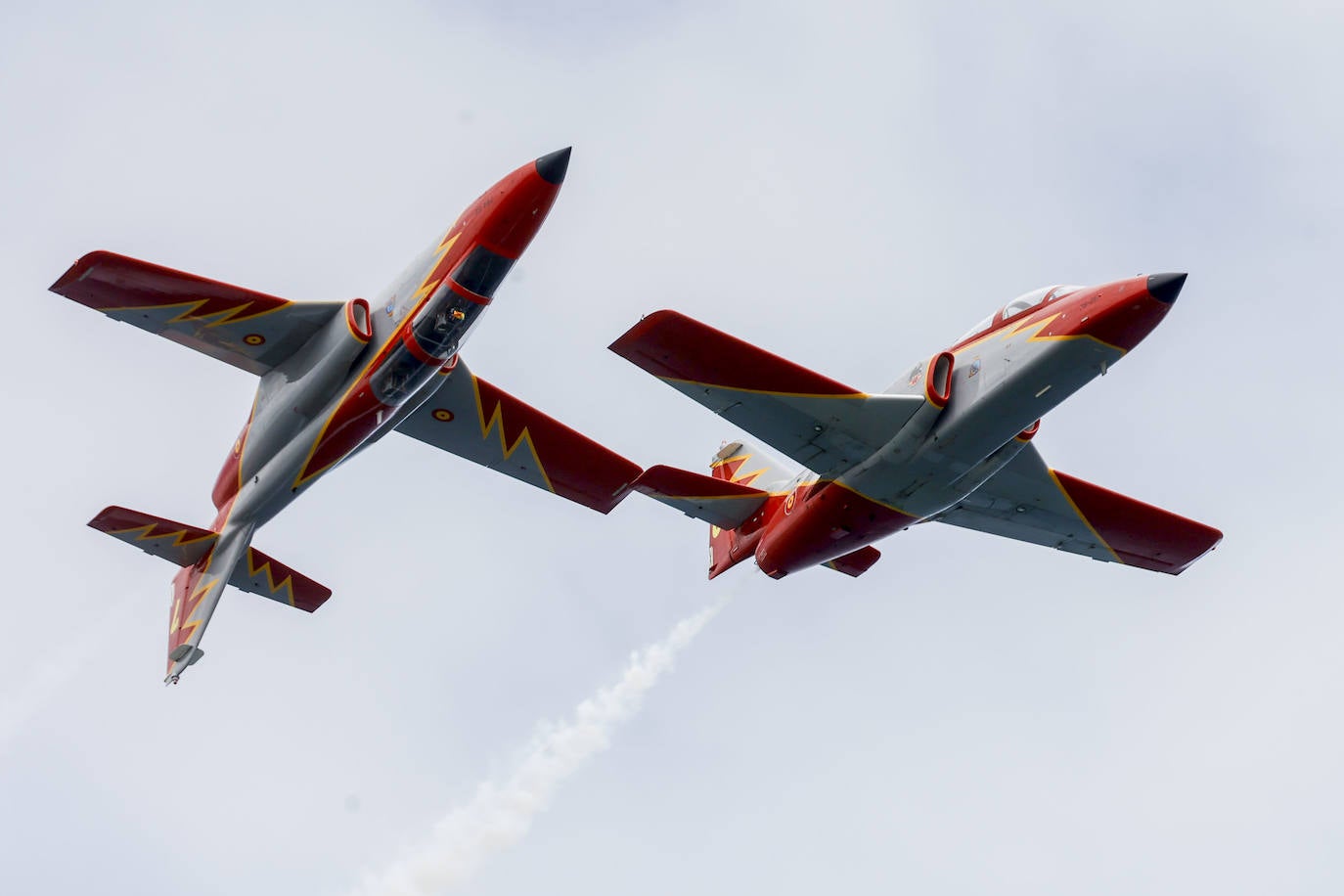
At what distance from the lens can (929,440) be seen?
35.3 meters

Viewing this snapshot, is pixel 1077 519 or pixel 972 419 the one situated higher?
pixel 972 419

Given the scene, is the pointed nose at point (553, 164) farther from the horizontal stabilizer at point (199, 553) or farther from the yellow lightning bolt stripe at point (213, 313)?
the horizontal stabilizer at point (199, 553)

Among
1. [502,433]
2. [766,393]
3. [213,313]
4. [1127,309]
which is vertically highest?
[1127,309]

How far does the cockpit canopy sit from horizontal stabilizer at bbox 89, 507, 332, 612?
1628 cm

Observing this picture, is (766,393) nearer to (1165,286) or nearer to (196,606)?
(1165,286)

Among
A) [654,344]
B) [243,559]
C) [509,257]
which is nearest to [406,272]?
[509,257]

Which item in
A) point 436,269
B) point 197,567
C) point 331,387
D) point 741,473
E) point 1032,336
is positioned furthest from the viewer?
point 741,473

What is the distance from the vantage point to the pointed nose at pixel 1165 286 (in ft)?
107

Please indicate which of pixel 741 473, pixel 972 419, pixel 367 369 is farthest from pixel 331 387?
pixel 972 419

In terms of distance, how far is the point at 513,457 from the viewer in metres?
41.2

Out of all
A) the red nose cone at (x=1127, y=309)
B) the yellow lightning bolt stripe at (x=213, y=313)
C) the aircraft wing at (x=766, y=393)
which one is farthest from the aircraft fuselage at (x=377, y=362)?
the red nose cone at (x=1127, y=309)

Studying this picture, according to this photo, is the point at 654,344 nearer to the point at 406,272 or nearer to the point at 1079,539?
the point at 406,272

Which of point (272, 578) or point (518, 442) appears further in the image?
point (272, 578)

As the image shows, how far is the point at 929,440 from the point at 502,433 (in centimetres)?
1004
